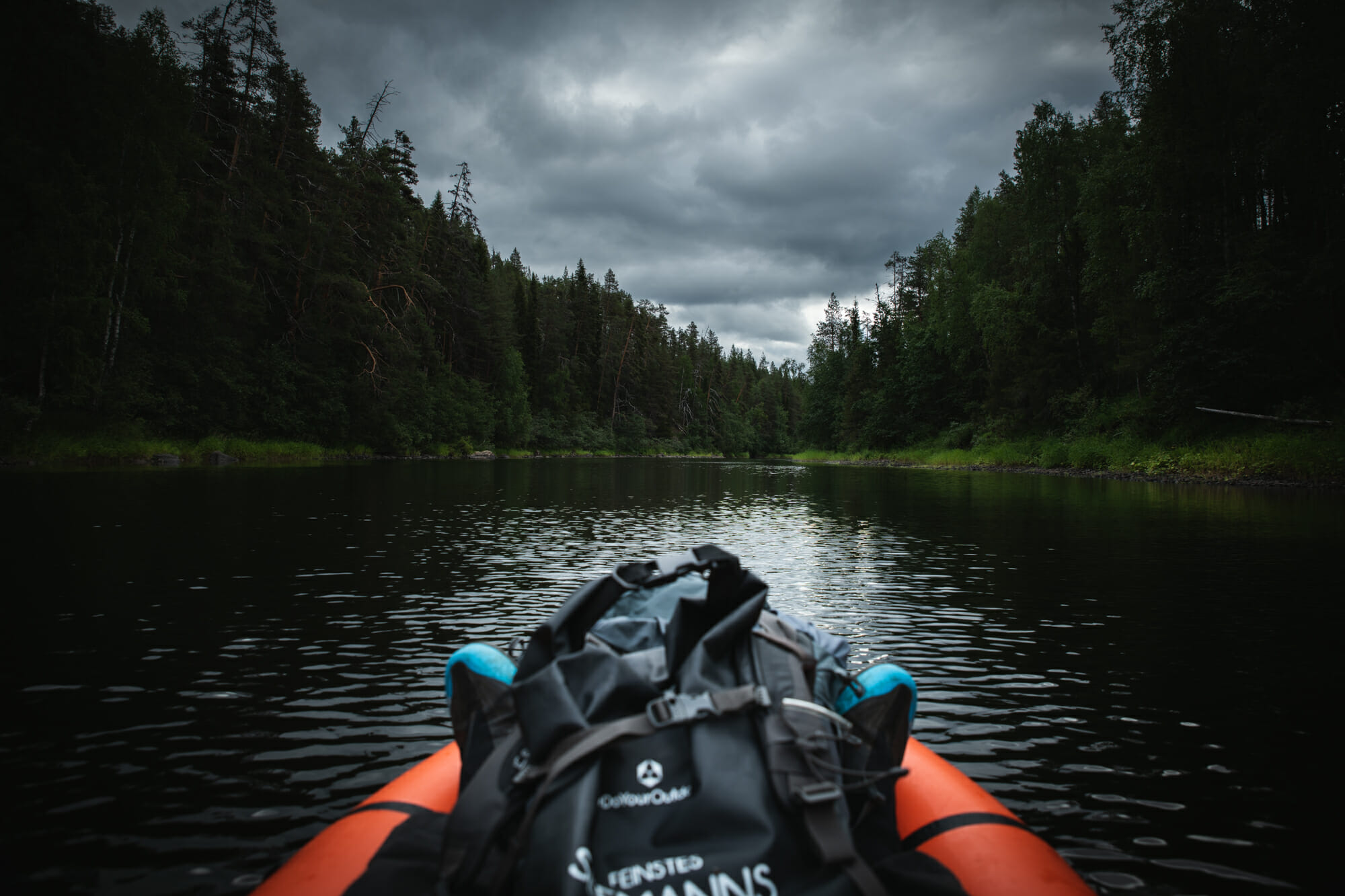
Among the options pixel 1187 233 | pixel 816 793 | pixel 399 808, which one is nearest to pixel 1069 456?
pixel 1187 233

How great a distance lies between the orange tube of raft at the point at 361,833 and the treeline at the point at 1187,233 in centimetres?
2665

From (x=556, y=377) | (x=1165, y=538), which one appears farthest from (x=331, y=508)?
(x=556, y=377)

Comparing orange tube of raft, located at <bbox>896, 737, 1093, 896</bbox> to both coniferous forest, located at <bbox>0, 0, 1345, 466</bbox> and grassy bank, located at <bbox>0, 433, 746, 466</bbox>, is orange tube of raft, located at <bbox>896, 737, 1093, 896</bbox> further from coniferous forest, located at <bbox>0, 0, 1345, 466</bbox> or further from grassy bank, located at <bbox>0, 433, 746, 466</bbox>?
grassy bank, located at <bbox>0, 433, 746, 466</bbox>

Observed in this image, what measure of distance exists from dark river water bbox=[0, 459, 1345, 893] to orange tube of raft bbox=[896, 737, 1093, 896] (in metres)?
0.77

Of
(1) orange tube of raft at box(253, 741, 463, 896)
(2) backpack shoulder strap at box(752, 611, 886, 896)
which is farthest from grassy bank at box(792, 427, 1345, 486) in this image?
(1) orange tube of raft at box(253, 741, 463, 896)

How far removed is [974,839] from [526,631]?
4566 millimetres

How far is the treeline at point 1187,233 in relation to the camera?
20.0m

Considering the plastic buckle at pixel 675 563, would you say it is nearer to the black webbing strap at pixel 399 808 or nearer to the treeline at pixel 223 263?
the black webbing strap at pixel 399 808

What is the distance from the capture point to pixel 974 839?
2.08 m

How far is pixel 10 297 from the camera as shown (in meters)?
21.5

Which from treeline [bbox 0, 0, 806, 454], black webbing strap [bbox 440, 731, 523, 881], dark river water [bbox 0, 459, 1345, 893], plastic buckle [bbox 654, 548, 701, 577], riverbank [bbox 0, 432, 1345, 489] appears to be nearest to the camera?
black webbing strap [bbox 440, 731, 523, 881]

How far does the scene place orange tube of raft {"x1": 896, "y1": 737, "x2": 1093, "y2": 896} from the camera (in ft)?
6.24

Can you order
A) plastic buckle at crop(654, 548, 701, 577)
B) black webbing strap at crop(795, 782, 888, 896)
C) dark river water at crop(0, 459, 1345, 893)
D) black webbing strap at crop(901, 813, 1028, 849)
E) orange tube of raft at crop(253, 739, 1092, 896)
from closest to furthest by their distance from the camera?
black webbing strap at crop(795, 782, 888, 896) → orange tube of raft at crop(253, 739, 1092, 896) → black webbing strap at crop(901, 813, 1028, 849) → plastic buckle at crop(654, 548, 701, 577) → dark river water at crop(0, 459, 1345, 893)

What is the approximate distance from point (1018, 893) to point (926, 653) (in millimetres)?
3970
